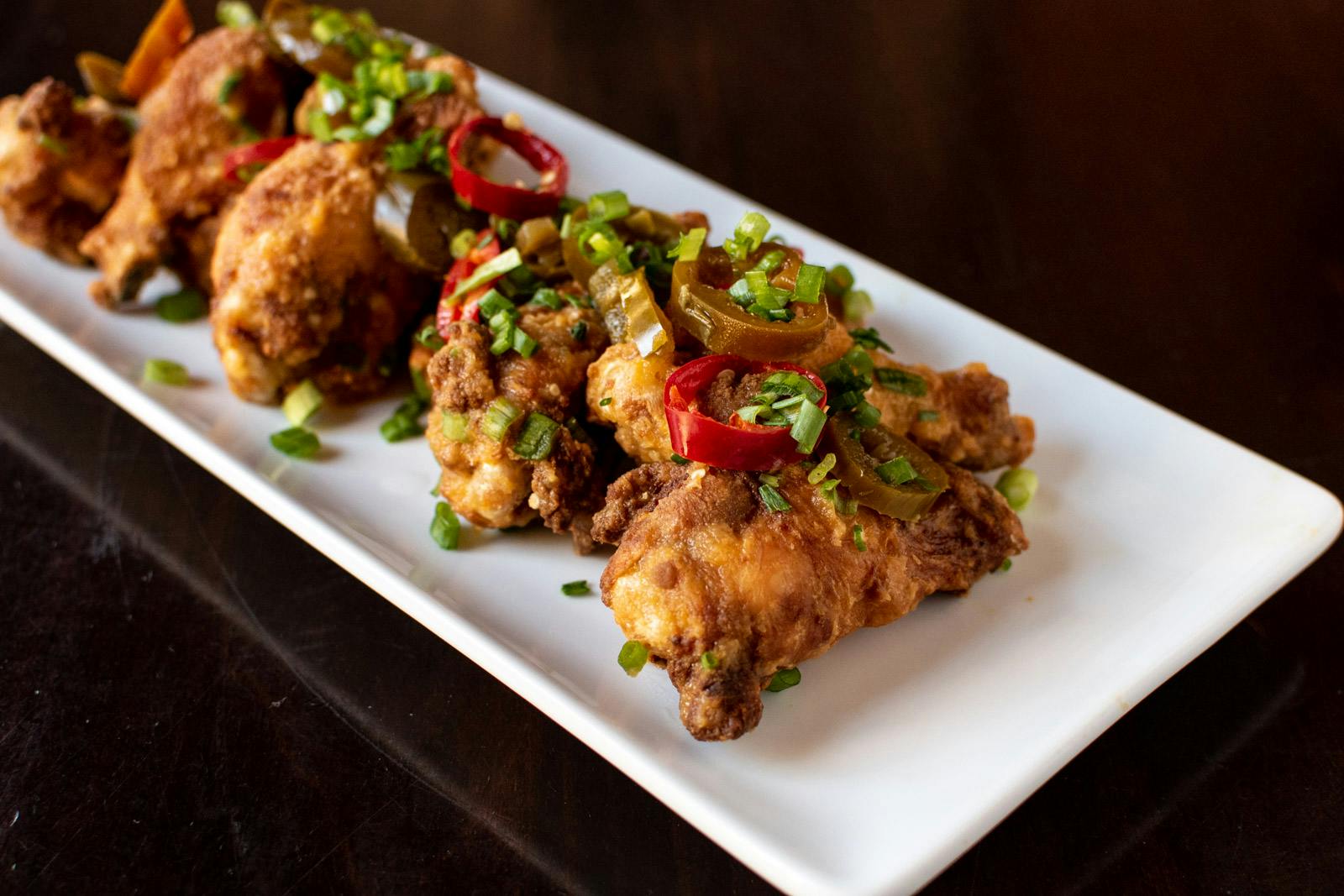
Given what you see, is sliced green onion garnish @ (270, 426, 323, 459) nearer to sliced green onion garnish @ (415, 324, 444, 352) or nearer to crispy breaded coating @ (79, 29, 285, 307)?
sliced green onion garnish @ (415, 324, 444, 352)

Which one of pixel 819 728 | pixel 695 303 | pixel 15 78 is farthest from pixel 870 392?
pixel 15 78

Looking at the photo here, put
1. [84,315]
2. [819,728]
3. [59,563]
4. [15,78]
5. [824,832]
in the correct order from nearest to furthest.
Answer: [824,832], [819,728], [59,563], [84,315], [15,78]

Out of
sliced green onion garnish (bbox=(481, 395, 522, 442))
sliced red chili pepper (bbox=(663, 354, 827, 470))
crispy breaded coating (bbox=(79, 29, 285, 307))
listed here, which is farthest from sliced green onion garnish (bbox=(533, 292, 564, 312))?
crispy breaded coating (bbox=(79, 29, 285, 307))

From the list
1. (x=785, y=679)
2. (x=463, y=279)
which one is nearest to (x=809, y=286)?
(x=785, y=679)

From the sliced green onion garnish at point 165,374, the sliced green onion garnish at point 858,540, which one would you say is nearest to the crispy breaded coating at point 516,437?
the sliced green onion garnish at point 858,540

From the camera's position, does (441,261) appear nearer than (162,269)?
Yes

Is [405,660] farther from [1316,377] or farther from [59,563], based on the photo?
[1316,377]

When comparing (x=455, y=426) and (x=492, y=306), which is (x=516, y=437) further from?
(x=492, y=306)
